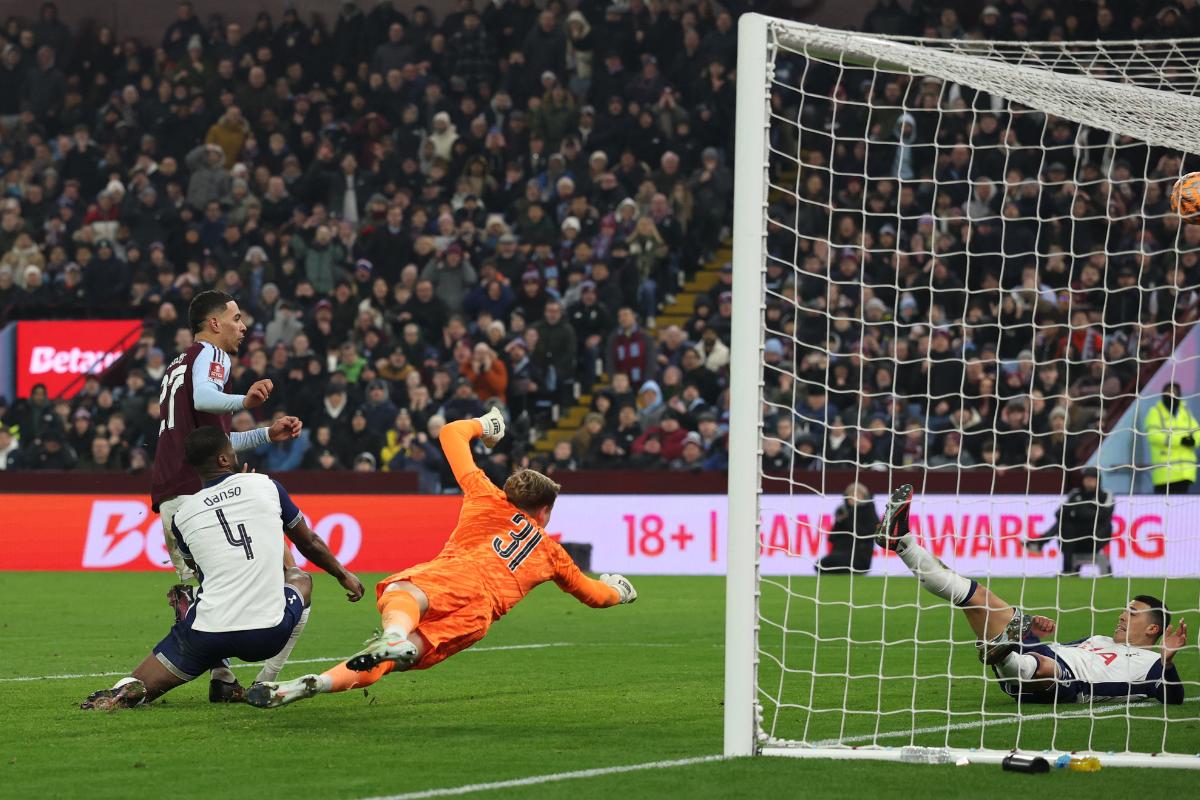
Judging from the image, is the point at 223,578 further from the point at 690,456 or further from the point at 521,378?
the point at 521,378

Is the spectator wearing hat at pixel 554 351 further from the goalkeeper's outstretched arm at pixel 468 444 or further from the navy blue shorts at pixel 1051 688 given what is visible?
the goalkeeper's outstretched arm at pixel 468 444

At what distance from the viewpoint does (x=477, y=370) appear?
68.7 ft

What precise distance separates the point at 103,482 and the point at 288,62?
9.66 meters

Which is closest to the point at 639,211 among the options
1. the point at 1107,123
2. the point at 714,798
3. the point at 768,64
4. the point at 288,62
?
the point at 288,62

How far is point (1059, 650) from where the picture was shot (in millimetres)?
8430

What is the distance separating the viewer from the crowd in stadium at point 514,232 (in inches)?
780

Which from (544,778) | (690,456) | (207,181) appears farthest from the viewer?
(207,181)

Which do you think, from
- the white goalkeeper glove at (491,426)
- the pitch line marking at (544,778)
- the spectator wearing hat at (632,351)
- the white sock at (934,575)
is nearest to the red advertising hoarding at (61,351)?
the spectator wearing hat at (632,351)

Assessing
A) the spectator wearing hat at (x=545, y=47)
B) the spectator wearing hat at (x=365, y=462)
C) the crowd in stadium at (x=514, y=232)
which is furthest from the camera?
the spectator wearing hat at (x=545, y=47)

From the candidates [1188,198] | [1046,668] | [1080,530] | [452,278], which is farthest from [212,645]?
[452,278]

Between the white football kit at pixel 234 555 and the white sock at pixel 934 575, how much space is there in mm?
2969

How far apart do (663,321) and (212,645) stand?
16.0 m

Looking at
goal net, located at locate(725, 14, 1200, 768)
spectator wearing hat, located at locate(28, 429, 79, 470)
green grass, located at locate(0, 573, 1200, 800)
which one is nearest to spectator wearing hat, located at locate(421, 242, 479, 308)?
goal net, located at locate(725, 14, 1200, 768)

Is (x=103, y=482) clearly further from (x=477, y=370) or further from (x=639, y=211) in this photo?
(x=639, y=211)
